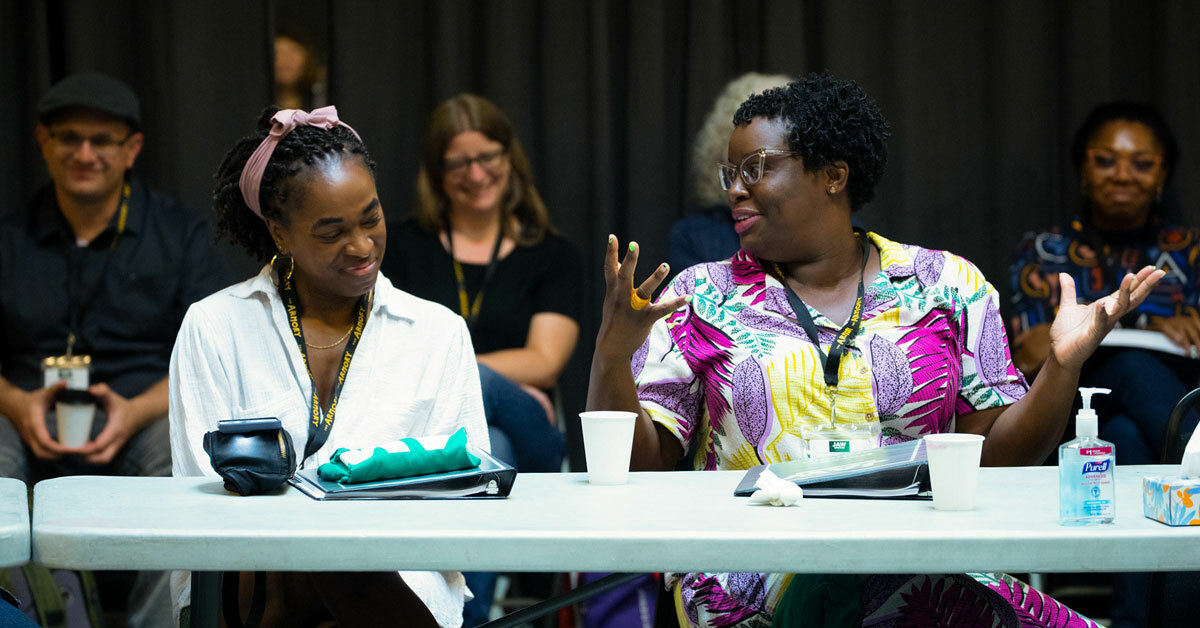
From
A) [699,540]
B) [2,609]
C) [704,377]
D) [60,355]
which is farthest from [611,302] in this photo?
[60,355]

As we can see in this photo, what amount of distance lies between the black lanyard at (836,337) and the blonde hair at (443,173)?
1.71m

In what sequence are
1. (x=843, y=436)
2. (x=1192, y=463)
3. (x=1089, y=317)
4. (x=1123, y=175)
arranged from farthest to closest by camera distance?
(x=1123, y=175)
(x=843, y=436)
(x=1089, y=317)
(x=1192, y=463)

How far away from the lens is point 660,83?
4.33 m

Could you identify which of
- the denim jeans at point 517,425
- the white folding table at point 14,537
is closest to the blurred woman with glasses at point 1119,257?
the denim jeans at point 517,425

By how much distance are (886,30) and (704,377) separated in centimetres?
259

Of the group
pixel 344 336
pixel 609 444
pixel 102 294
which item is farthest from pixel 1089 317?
pixel 102 294

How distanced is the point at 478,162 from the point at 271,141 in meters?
1.45

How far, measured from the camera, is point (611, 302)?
192cm

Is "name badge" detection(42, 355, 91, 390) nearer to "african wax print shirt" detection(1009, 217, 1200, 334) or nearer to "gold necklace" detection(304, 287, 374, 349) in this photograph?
"gold necklace" detection(304, 287, 374, 349)

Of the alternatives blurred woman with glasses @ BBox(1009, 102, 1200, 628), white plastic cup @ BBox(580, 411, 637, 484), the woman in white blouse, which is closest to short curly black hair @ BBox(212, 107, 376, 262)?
the woman in white blouse

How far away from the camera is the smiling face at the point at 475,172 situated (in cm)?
385

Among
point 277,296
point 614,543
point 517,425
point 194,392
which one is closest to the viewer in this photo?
point 614,543

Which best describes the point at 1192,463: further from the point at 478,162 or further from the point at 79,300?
the point at 79,300

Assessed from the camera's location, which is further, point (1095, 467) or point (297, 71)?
point (297, 71)
